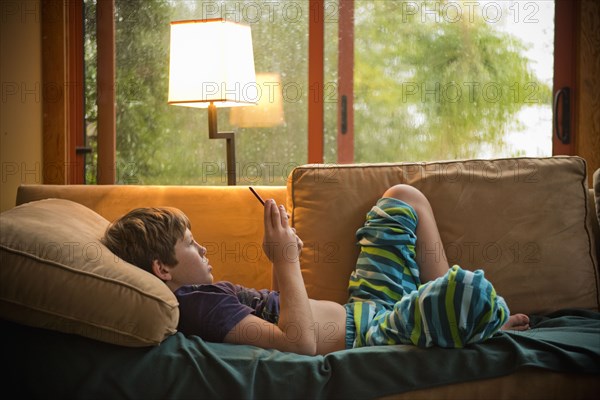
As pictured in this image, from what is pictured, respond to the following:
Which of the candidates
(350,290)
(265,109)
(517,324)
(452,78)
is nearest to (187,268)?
(350,290)

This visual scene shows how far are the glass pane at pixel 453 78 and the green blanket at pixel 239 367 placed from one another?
2.00 m

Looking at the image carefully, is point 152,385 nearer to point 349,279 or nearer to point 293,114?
point 349,279

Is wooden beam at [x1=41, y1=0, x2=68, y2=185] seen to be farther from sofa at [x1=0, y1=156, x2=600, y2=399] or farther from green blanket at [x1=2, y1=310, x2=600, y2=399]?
green blanket at [x1=2, y1=310, x2=600, y2=399]

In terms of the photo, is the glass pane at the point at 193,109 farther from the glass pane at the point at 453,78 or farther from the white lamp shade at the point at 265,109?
the glass pane at the point at 453,78

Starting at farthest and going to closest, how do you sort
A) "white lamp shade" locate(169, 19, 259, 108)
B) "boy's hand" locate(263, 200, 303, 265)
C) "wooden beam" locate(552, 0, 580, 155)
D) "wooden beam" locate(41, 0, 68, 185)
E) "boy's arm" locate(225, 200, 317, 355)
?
"wooden beam" locate(552, 0, 580, 155), "wooden beam" locate(41, 0, 68, 185), "white lamp shade" locate(169, 19, 259, 108), "boy's hand" locate(263, 200, 303, 265), "boy's arm" locate(225, 200, 317, 355)

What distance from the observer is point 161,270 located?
158cm

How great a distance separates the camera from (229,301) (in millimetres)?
1504

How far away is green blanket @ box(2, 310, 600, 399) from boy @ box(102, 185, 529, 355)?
55 millimetres

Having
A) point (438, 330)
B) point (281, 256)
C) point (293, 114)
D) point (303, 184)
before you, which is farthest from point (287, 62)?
point (438, 330)

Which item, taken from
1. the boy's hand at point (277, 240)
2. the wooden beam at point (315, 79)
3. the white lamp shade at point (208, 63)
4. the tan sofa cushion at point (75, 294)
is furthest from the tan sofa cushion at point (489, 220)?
the wooden beam at point (315, 79)

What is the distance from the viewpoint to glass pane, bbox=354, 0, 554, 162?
326cm

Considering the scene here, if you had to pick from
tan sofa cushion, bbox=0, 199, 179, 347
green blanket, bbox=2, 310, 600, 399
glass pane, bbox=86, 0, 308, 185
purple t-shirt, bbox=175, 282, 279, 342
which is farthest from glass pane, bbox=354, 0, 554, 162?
tan sofa cushion, bbox=0, 199, 179, 347

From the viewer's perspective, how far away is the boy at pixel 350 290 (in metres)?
1.35

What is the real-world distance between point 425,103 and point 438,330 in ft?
6.94
